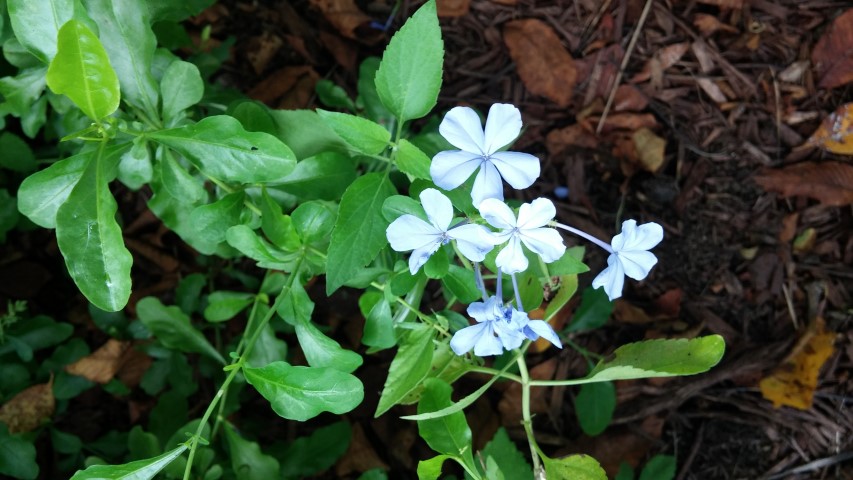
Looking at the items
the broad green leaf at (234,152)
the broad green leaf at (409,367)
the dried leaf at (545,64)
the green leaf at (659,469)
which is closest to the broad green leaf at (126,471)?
the broad green leaf at (409,367)

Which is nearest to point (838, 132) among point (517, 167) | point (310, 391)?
point (517, 167)

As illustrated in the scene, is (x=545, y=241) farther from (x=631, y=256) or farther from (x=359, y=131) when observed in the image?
(x=359, y=131)

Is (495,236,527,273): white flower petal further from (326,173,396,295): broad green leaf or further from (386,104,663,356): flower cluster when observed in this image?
(326,173,396,295): broad green leaf

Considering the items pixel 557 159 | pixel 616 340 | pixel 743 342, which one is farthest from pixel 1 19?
pixel 743 342

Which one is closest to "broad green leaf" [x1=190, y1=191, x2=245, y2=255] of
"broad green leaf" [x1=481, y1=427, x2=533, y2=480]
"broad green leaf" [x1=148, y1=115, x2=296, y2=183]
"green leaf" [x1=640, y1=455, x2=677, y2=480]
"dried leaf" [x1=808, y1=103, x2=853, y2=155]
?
"broad green leaf" [x1=148, y1=115, x2=296, y2=183]

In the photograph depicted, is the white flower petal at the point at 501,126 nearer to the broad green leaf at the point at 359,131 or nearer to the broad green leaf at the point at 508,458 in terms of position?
the broad green leaf at the point at 359,131
